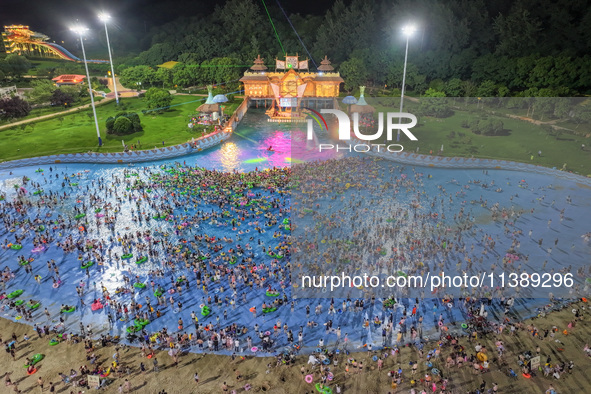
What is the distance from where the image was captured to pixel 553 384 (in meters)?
24.3

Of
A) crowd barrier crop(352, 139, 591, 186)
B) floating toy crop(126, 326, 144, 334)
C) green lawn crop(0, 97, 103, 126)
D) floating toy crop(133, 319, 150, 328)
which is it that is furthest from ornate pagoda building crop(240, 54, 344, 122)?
floating toy crop(126, 326, 144, 334)

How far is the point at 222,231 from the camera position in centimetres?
4041

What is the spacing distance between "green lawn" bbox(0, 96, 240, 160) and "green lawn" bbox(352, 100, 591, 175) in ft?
115

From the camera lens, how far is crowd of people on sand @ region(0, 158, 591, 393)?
27547mm

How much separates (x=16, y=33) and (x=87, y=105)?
2243 inches

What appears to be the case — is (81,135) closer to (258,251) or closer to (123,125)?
(123,125)

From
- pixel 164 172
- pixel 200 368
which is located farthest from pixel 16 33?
pixel 200 368

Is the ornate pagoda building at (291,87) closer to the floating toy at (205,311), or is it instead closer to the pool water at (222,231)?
the pool water at (222,231)

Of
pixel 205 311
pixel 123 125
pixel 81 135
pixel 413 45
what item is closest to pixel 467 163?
pixel 205 311

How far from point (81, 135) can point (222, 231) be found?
4098 centimetres

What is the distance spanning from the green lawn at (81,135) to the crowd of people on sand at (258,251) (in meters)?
9.58

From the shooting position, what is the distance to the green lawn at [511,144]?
54.5 meters

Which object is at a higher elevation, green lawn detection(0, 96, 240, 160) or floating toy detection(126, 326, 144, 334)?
green lawn detection(0, 96, 240, 160)

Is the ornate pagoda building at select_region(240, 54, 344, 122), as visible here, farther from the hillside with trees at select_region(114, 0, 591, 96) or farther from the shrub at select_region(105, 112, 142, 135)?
the shrub at select_region(105, 112, 142, 135)
